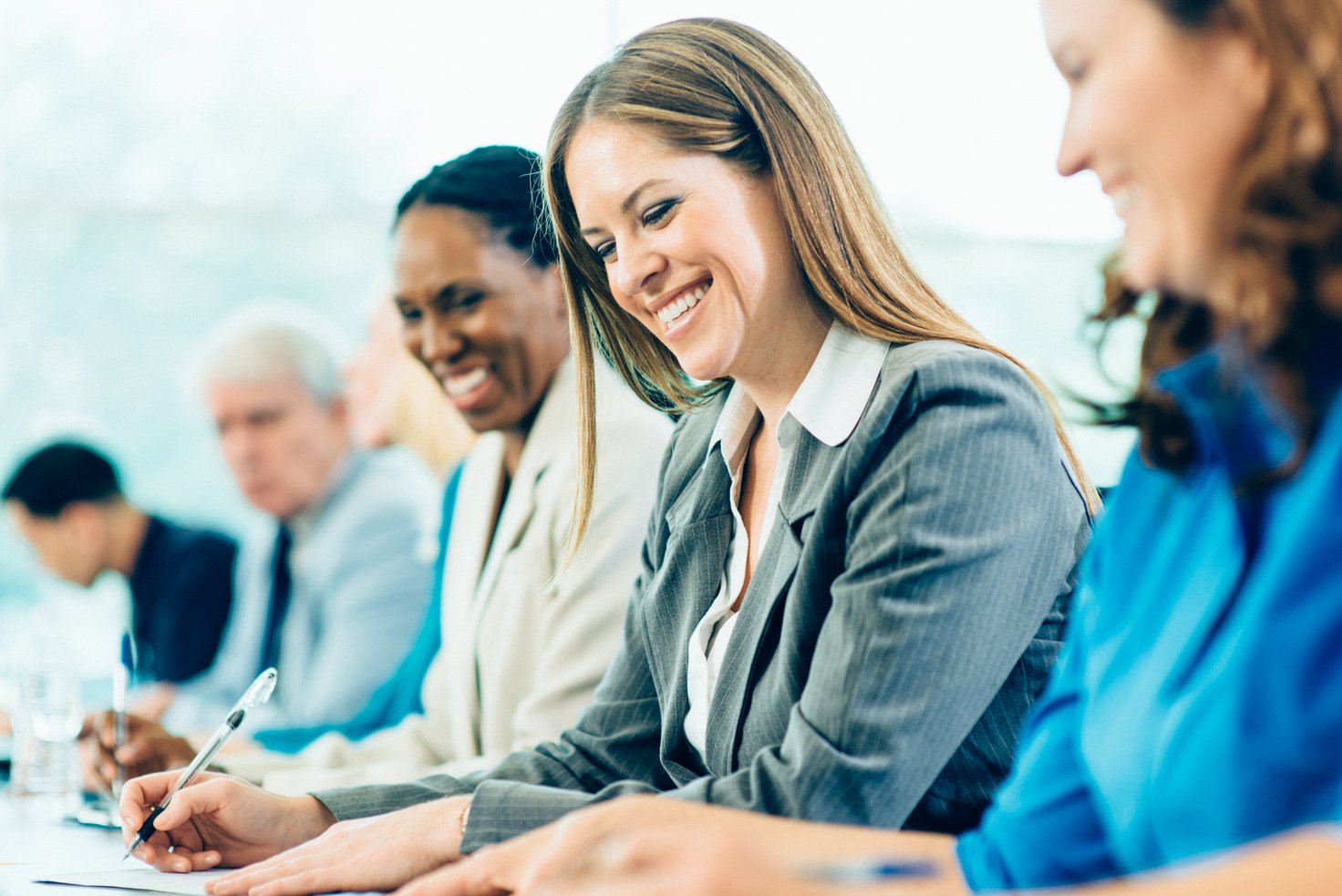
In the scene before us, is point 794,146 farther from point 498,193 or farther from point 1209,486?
point 498,193

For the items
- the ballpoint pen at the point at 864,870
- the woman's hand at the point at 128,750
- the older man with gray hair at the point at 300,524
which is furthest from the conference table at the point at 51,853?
the older man with gray hair at the point at 300,524

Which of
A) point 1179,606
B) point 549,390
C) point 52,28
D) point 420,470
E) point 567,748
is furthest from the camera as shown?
point 52,28

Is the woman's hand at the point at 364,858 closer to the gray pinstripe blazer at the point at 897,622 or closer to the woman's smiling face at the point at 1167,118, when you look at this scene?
the gray pinstripe blazer at the point at 897,622

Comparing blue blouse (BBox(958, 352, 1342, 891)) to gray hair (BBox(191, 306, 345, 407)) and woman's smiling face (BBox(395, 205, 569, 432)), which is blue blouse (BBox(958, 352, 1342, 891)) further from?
gray hair (BBox(191, 306, 345, 407))

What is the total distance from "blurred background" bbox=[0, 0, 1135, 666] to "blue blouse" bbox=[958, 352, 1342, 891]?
10.9 ft

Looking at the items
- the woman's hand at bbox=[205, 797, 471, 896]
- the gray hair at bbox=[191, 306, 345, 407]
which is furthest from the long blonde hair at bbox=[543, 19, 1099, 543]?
the gray hair at bbox=[191, 306, 345, 407]

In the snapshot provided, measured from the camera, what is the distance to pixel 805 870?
2.24 ft

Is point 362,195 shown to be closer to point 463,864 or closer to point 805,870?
point 463,864

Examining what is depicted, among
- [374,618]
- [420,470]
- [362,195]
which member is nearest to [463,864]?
[374,618]

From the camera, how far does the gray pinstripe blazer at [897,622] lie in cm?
108

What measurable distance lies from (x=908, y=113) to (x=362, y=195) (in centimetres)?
184

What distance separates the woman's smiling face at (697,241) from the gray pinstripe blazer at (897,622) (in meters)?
0.15

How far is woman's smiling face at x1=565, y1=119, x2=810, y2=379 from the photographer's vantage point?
1379 millimetres

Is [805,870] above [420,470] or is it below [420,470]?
above
